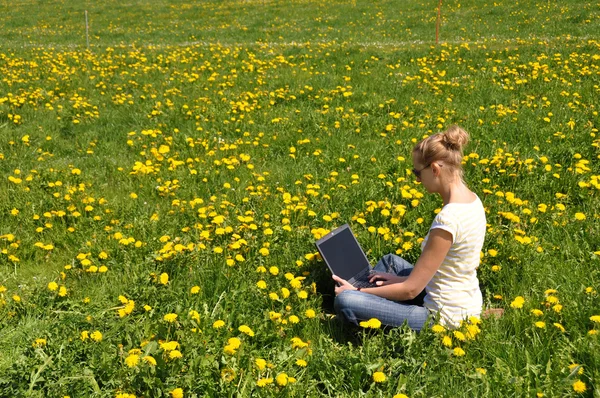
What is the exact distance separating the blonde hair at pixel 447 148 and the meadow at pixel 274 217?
0.90 m

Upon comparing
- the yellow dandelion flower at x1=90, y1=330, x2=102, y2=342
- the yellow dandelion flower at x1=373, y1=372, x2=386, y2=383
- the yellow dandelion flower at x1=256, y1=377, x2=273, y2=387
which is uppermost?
the yellow dandelion flower at x1=90, y1=330, x2=102, y2=342

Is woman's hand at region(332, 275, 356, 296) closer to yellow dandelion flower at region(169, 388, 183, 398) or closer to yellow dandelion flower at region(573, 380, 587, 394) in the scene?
yellow dandelion flower at region(169, 388, 183, 398)

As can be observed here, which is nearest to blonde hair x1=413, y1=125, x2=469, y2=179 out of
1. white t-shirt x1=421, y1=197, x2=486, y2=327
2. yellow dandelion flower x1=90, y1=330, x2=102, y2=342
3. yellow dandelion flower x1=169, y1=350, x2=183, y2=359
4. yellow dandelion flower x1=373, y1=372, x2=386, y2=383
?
white t-shirt x1=421, y1=197, x2=486, y2=327

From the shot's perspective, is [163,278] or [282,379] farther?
[163,278]

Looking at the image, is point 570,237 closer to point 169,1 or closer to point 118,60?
point 118,60

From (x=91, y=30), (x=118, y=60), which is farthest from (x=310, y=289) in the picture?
(x=91, y=30)

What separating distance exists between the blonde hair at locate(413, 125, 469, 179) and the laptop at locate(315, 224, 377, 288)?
98 cm

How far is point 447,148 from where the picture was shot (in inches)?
117

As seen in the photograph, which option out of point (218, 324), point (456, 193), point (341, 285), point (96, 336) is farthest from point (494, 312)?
point (96, 336)

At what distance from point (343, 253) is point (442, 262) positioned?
2.93 feet

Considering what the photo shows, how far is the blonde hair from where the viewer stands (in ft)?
9.73

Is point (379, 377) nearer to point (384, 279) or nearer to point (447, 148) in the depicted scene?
point (384, 279)

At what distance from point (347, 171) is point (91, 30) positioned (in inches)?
612

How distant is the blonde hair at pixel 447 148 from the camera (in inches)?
117
